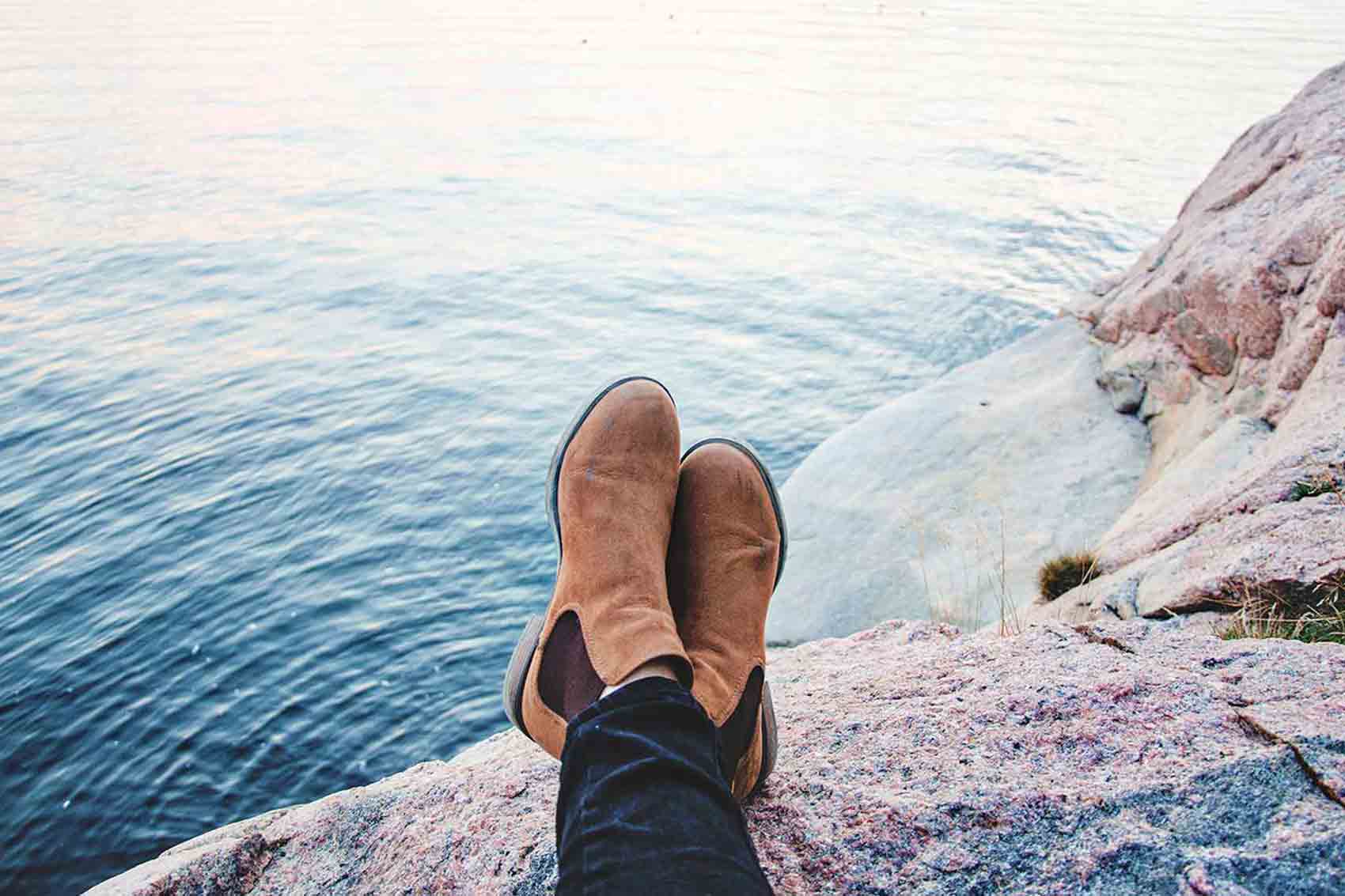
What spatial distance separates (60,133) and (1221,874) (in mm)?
20293

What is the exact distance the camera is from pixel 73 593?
5480 mm

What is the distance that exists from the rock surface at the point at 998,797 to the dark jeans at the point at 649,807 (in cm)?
29

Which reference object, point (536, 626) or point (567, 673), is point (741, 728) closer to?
point (567, 673)

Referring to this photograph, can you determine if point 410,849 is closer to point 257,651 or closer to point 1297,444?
point 1297,444

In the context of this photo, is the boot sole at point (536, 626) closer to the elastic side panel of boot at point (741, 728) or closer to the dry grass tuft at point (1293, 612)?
Result: the elastic side panel of boot at point (741, 728)

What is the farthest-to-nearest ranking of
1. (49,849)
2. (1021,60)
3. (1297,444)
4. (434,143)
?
(1021,60) < (434,143) < (49,849) < (1297,444)

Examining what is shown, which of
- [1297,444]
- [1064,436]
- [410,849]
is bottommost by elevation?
[1064,436]

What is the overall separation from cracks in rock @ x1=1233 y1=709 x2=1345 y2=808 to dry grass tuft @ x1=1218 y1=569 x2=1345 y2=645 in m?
0.57

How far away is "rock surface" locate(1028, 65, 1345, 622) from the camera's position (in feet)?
8.36

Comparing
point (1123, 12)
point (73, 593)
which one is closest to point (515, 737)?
point (73, 593)

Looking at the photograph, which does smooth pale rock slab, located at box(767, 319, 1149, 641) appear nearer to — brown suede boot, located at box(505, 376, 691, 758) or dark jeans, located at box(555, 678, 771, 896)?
brown suede boot, located at box(505, 376, 691, 758)

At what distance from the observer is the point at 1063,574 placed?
3.47 m

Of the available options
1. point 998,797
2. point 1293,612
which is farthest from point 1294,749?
point 1293,612

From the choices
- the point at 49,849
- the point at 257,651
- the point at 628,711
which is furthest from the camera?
the point at 257,651
